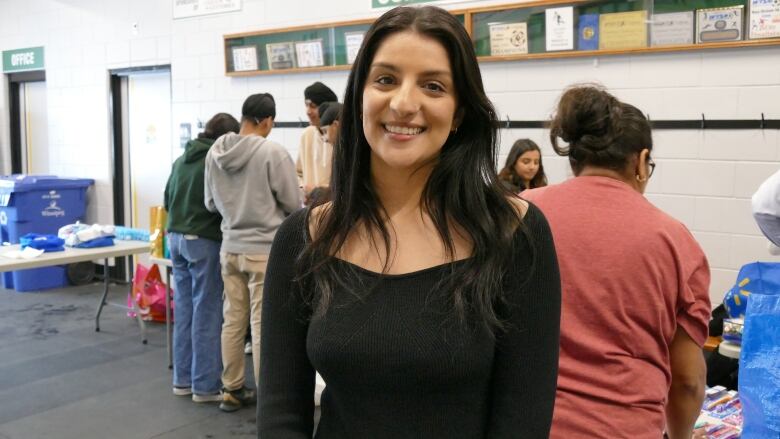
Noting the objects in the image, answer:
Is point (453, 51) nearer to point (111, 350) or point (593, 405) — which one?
point (593, 405)

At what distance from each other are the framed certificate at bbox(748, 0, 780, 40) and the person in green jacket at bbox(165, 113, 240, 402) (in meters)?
2.66

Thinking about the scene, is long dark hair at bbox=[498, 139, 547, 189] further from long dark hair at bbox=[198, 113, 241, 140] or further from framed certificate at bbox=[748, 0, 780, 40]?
long dark hair at bbox=[198, 113, 241, 140]

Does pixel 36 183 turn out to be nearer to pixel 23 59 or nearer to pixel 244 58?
pixel 23 59

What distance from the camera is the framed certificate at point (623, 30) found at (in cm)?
350

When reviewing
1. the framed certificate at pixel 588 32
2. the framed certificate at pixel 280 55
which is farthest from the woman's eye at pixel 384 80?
the framed certificate at pixel 280 55

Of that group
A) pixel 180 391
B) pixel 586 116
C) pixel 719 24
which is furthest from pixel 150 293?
pixel 586 116

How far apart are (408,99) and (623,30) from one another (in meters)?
2.86

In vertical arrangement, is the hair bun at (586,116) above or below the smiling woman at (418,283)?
above

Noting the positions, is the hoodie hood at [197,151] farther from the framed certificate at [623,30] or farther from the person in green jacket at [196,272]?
the framed certificate at [623,30]

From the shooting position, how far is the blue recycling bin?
20.4ft

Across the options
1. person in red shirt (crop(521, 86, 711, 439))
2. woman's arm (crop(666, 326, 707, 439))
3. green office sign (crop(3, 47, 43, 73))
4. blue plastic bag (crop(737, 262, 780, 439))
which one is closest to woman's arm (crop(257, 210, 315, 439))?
person in red shirt (crop(521, 86, 711, 439))

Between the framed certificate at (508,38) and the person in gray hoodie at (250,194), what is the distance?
133 cm

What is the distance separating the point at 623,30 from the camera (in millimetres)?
3551

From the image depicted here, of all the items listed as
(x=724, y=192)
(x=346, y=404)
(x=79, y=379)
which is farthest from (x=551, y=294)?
(x=79, y=379)
